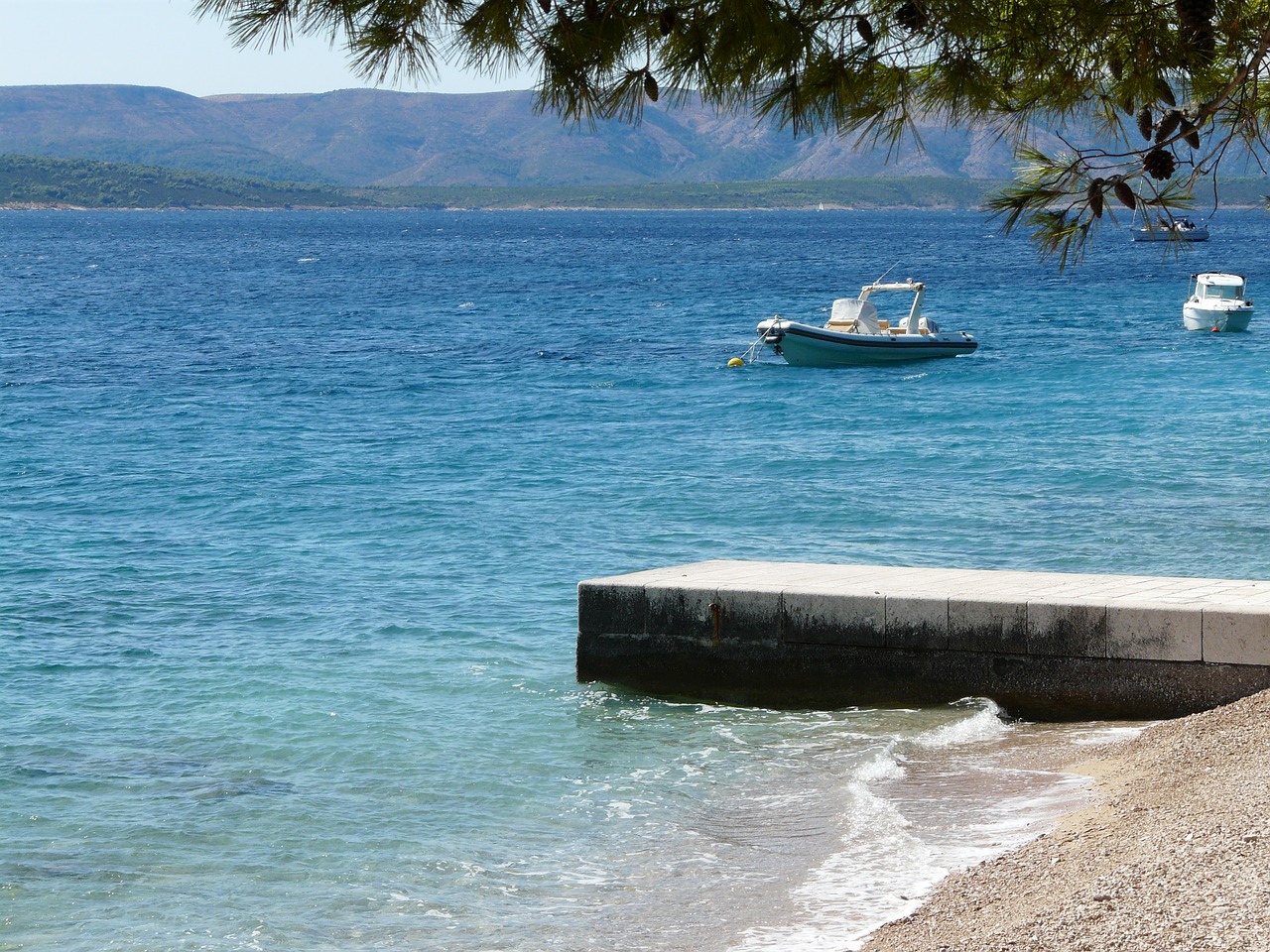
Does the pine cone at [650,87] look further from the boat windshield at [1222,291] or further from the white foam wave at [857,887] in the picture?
the boat windshield at [1222,291]

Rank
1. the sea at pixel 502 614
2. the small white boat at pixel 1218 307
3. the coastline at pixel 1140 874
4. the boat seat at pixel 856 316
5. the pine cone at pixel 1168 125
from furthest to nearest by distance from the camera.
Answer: the small white boat at pixel 1218 307, the boat seat at pixel 856 316, the sea at pixel 502 614, the pine cone at pixel 1168 125, the coastline at pixel 1140 874

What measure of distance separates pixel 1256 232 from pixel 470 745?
136475 mm

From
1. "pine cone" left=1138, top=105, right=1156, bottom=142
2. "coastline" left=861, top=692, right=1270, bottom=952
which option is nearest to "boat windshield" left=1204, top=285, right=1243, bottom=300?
"coastline" left=861, top=692, right=1270, bottom=952

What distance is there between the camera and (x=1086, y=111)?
634cm

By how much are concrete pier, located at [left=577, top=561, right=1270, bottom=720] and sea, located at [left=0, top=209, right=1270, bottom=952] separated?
0.59 feet

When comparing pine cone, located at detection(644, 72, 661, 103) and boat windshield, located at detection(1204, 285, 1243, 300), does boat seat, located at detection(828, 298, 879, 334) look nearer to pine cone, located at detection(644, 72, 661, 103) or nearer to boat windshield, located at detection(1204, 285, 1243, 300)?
boat windshield, located at detection(1204, 285, 1243, 300)

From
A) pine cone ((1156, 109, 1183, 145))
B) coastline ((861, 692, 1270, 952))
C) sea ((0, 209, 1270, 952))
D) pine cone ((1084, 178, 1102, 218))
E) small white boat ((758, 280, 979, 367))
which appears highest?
pine cone ((1156, 109, 1183, 145))

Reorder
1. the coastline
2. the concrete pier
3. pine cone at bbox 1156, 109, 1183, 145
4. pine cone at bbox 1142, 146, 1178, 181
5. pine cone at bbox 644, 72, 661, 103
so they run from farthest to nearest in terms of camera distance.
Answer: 1. the concrete pier
2. pine cone at bbox 644, 72, 661, 103
3. pine cone at bbox 1156, 109, 1183, 145
4. pine cone at bbox 1142, 146, 1178, 181
5. the coastline

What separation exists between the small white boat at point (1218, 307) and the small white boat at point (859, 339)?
7.97 m

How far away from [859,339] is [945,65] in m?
24.3

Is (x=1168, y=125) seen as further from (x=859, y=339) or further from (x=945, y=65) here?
(x=859, y=339)

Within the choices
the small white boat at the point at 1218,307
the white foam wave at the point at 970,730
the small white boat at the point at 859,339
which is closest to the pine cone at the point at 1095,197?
the white foam wave at the point at 970,730

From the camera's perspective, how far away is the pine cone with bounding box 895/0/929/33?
548cm

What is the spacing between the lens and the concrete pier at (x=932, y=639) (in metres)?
7.34
